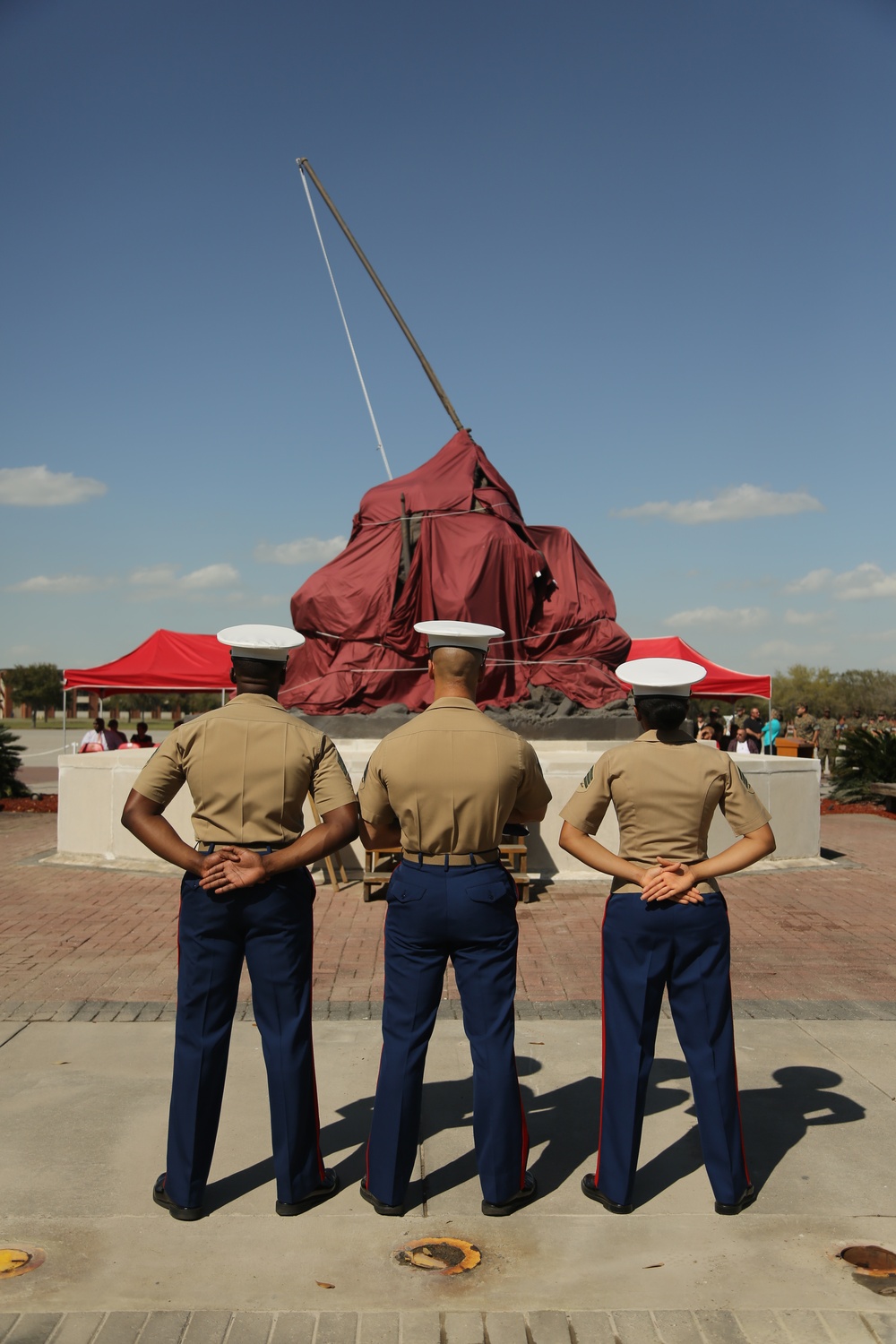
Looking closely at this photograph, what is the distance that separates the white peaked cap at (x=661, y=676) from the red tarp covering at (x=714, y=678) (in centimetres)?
1598

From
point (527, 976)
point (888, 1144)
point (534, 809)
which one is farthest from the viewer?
point (527, 976)

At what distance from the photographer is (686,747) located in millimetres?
3732

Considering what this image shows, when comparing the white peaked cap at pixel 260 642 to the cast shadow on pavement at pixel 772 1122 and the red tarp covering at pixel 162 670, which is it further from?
the red tarp covering at pixel 162 670

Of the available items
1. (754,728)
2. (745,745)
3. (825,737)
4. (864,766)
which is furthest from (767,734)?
(825,737)

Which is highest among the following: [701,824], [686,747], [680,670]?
[680,670]

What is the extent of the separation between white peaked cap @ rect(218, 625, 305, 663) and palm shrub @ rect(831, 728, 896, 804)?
1711 centimetres

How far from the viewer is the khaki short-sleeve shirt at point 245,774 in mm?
3648

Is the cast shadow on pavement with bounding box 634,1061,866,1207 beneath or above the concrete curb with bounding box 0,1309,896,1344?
beneath

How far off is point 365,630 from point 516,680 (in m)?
1.87

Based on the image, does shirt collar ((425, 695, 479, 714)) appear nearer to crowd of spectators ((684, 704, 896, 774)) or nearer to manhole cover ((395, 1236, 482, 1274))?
manhole cover ((395, 1236, 482, 1274))

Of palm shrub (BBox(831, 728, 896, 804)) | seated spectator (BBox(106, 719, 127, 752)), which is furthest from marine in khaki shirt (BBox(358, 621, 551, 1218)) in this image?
palm shrub (BBox(831, 728, 896, 804))

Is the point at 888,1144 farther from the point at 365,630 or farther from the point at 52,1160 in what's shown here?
the point at 365,630

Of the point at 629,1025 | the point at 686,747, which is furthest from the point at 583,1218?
the point at 686,747

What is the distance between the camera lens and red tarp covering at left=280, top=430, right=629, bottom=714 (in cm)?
1298
